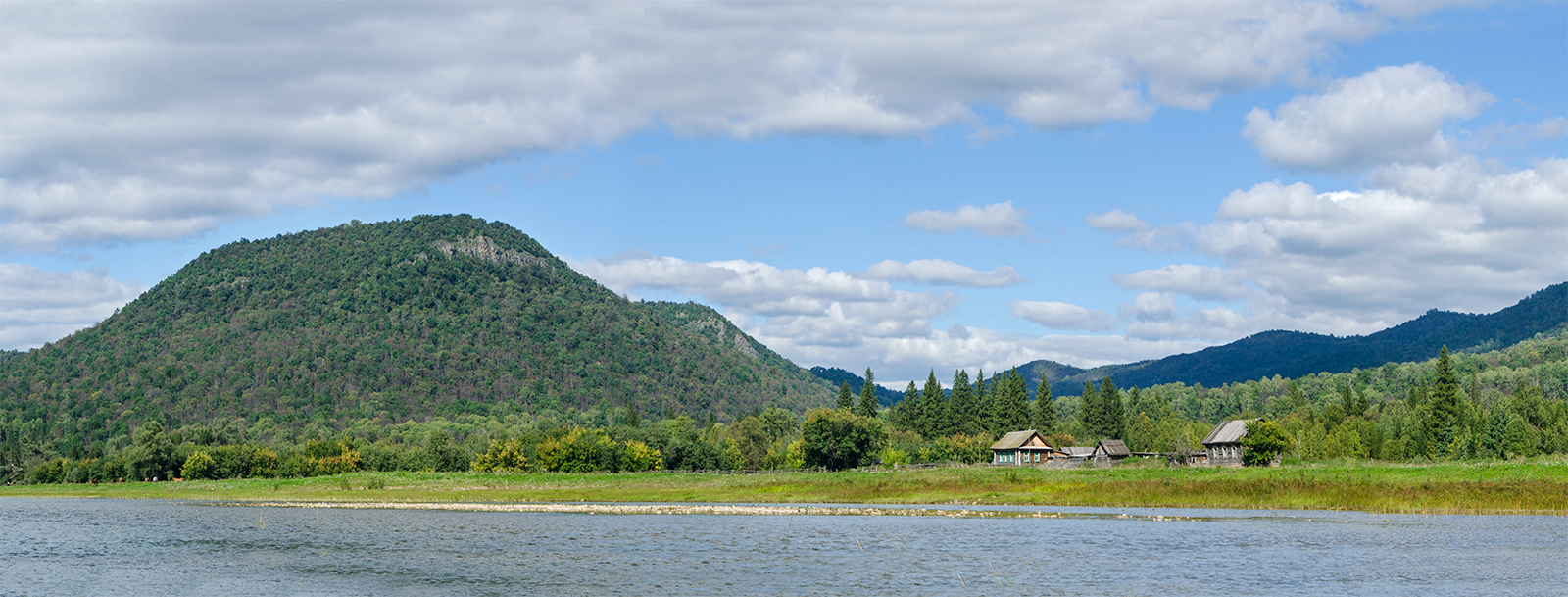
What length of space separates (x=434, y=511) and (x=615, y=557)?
118 ft

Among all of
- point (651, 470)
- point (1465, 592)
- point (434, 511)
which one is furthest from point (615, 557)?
point (651, 470)

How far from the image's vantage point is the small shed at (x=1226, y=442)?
132 metres

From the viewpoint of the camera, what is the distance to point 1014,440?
5901 inches

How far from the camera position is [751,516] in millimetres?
69062

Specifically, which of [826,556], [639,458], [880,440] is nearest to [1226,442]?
[880,440]

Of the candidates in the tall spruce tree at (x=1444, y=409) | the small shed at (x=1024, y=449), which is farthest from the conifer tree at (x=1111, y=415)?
the tall spruce tree at (x=1444, y=409)

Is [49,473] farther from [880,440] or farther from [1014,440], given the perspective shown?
[1014,440]

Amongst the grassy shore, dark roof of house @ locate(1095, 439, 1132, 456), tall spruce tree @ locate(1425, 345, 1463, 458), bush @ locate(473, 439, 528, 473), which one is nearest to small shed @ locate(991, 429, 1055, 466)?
dark roof of house @ locate(1095, 439, 1132, 456)

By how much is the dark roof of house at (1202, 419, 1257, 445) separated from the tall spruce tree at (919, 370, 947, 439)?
141 feet

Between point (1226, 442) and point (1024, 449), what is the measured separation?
2473 cm

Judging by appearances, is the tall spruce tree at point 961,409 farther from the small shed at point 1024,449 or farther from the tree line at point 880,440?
the small shed at point 1024,449

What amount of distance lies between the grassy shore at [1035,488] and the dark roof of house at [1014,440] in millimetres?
48328

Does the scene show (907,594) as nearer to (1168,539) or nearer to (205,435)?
(1168,539)

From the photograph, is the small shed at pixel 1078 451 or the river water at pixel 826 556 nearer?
the river water at pixel 826 556
